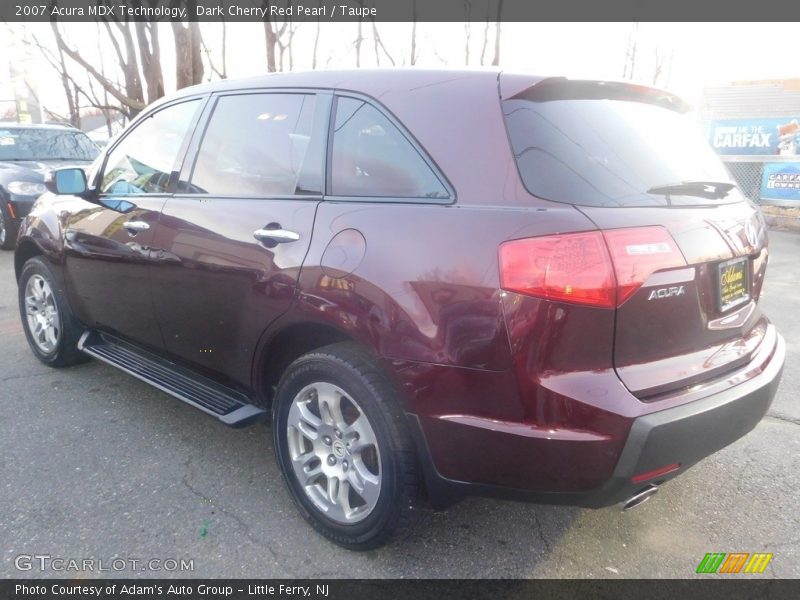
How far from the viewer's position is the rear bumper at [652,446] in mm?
1877

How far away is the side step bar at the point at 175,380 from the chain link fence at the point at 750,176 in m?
12.2

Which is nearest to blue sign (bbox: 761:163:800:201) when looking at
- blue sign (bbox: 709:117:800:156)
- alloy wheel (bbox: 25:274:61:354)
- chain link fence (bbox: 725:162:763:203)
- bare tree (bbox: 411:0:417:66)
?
chain link fence (bbox: 725:162:763:203)

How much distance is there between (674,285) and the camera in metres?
1.98

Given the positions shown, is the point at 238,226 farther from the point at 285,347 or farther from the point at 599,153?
the point at 599,153

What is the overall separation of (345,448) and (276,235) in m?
0.88

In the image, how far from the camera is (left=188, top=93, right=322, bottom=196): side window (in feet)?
8.59

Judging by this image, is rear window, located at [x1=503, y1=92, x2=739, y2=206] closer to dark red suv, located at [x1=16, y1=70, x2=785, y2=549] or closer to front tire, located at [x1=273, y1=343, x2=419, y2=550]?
dark red suv, located at [x1=16, y1=70, x2=785, y2=549]

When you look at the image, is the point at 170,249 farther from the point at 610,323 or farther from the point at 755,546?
the point at 755,546

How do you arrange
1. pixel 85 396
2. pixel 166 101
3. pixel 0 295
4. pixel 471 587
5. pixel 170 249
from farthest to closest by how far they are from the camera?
pixel 0 295
pixel 85 396
pixel 166 101
pixel 170 249
pixel 471 587

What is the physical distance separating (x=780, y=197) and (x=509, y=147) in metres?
12.1

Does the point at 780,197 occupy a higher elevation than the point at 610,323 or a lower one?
lower

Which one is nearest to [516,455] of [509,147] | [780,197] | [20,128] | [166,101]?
[509,147]

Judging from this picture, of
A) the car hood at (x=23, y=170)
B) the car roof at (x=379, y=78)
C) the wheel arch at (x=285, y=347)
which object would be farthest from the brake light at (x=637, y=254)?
the car hood at (x=23, y=170)

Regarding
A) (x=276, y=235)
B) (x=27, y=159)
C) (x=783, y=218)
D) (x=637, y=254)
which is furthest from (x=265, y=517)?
(x=783, y=218)
